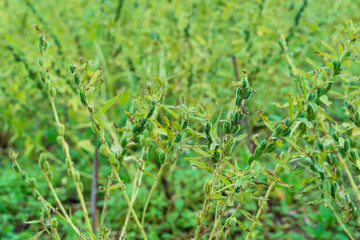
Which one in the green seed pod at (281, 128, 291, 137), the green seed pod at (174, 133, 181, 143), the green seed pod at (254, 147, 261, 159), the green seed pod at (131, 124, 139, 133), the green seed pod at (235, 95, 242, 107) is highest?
the green seed pod at (235, 95, 242, 107)

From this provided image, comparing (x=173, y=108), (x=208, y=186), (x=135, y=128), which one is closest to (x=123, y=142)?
(x=135, y=128)

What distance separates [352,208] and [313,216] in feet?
2.81

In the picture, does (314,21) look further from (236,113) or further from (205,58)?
(236,113)

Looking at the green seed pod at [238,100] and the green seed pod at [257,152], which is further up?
the green seed pod at [238,100]

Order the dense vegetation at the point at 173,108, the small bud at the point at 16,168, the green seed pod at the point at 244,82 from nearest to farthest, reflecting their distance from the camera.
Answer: the green seed pod at the point at 244,82 → the small bud at the point at 16,168 → the dense vegetation at the point at 173,108

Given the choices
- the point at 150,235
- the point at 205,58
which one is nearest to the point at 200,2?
the point at 205,58

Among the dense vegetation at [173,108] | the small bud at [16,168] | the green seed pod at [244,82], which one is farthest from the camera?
the dense vegetation at [173,108]

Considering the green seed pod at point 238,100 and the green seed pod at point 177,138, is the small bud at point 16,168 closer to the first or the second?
the green seed pod at point 177,138

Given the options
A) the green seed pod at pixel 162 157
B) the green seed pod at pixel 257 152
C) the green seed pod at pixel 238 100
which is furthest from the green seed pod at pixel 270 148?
the green seed pod at pixel 162 157

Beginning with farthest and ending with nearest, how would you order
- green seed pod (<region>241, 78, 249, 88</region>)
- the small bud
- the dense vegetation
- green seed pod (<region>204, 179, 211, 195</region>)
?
the dense vegetation, the small bud, green seed pod (<region>204, 179, 211, 195</region>), green seed pod (<region>241, 78, 249, 88</region>)

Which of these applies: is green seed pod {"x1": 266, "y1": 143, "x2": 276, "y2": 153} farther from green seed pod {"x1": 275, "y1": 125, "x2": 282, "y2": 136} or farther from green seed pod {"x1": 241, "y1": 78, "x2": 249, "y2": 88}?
green seed pod {"x1": 241, "y1": 78, "x2": 249, "y2": 88}

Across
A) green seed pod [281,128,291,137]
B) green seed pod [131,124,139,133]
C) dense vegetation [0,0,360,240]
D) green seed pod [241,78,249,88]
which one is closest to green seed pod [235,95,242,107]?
green seed pod [241,78,249,88]

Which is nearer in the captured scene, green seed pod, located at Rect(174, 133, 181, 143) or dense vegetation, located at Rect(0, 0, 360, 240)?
green seed pod, located at Rect(174, 133, 181, 143)

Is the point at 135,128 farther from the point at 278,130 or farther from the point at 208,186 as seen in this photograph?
the point at 278,130
